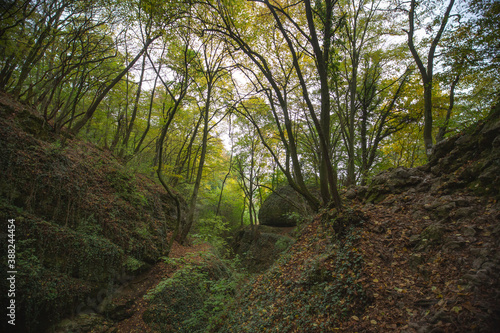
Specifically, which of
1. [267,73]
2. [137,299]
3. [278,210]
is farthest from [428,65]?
[137,299]

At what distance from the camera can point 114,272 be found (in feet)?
20.5

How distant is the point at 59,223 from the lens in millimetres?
5660

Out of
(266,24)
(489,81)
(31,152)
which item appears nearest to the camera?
(31,152)

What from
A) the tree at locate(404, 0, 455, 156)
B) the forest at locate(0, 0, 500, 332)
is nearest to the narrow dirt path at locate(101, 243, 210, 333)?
the forest at locate(0, 0, 500, 332)

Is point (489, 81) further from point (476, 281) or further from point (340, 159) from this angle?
point (476, 281)

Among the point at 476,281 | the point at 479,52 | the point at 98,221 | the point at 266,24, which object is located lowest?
the point at 476,281

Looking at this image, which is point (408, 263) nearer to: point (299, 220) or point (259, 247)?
point (299, 220)

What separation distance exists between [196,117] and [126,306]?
13086 millimetres

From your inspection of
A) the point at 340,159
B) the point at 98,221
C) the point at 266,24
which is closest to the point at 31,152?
the point at 98,221

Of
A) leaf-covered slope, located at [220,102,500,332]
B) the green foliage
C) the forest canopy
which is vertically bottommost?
the green foliage

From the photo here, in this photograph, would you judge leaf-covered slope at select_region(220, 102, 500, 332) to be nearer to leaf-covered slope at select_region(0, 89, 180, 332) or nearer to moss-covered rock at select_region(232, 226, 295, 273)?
leaf-covered slope at select_region(0, 89, 180, 332)

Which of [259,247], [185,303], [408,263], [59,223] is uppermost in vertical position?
[59,223]

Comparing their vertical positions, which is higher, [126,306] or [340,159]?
[340,159]

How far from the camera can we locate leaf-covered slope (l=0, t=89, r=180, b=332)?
4715 millimetres
